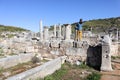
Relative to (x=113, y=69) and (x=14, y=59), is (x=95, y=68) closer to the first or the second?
(x=113, y=69)

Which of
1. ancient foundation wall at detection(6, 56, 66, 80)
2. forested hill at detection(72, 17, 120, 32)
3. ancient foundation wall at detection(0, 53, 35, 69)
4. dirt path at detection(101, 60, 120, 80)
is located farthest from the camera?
forested hill at detection(72, 17, 120, 32)

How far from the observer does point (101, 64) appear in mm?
10688

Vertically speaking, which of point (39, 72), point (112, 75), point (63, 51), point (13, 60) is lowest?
point (112, 75)

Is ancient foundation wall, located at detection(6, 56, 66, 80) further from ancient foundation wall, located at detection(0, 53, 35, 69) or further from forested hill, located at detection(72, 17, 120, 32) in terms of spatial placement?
forested hill, located at detection(72, 17, 120, 32)

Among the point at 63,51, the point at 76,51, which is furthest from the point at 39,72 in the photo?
the point at 63,51

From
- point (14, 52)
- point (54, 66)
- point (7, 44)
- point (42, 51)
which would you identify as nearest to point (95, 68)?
point (54, 66)

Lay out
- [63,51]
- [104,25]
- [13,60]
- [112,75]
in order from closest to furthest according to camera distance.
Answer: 1. [112,75]
2. [13,60]
3. [63,51]
4. [104,25]

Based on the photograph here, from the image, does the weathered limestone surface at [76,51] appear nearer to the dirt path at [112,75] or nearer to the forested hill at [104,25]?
the dirt path at [112,75]

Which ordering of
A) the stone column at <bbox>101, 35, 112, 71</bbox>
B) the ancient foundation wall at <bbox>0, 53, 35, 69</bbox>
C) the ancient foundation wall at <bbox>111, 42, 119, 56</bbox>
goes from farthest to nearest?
the ancient foundation wall at <bbox>111, 42, 119, 56</bbox>, the stone column at <bbox>101, 35, 112, 71</bbox>, the ancient foundation wall at <bbox>0, 53, 35, 69</bbox>

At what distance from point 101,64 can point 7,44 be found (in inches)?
269

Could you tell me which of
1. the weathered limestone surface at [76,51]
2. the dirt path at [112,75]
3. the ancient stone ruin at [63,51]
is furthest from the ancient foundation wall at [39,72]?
the dirt path at [112,75]

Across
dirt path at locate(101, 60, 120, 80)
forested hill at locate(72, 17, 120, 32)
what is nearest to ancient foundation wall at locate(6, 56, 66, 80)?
dirt path at locate(101, 60, 120, 80)

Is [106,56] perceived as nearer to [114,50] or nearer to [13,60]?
[13,60]

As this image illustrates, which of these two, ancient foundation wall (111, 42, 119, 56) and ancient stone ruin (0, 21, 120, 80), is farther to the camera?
ancient foundation wall (111, 42, 119, 56)
